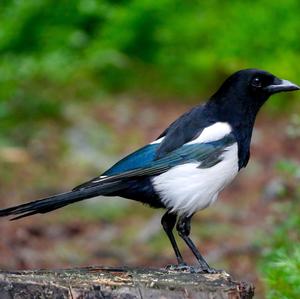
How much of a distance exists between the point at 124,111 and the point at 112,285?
5699mm

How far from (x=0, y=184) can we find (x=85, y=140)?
0.96 metres

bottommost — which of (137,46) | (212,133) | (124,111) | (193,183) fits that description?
(193,183)

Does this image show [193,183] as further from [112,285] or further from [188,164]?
[112,285]

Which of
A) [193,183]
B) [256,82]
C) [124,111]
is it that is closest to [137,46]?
[124,111]

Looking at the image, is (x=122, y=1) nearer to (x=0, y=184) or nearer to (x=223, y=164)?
(x=0, y=184)

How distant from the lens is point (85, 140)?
8383mm

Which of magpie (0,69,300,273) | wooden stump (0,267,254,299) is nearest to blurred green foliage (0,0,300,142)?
magpie (0,69,300,273)

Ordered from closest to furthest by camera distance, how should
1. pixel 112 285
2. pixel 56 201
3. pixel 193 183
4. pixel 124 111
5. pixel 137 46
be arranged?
pixel 112 285
pixel 56 201
pixel 193 183
pixel 124 111
pixel 137 46

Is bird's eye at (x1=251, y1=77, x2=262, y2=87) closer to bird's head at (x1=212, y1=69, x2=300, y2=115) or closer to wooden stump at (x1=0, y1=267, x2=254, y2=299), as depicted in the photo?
bird's head at (x1=212, y1=69, x2=300, y2=115)

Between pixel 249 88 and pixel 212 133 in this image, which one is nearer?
pixel 212 133

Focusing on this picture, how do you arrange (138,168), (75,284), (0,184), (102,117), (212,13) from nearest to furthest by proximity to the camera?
(75,284) < (138,168) < (0,184) < (102,117) < (212,13)

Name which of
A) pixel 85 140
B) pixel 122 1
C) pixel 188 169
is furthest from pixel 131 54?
pixel 188 169

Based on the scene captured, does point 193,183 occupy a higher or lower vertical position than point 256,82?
lower

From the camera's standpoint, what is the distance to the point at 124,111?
364 inches
